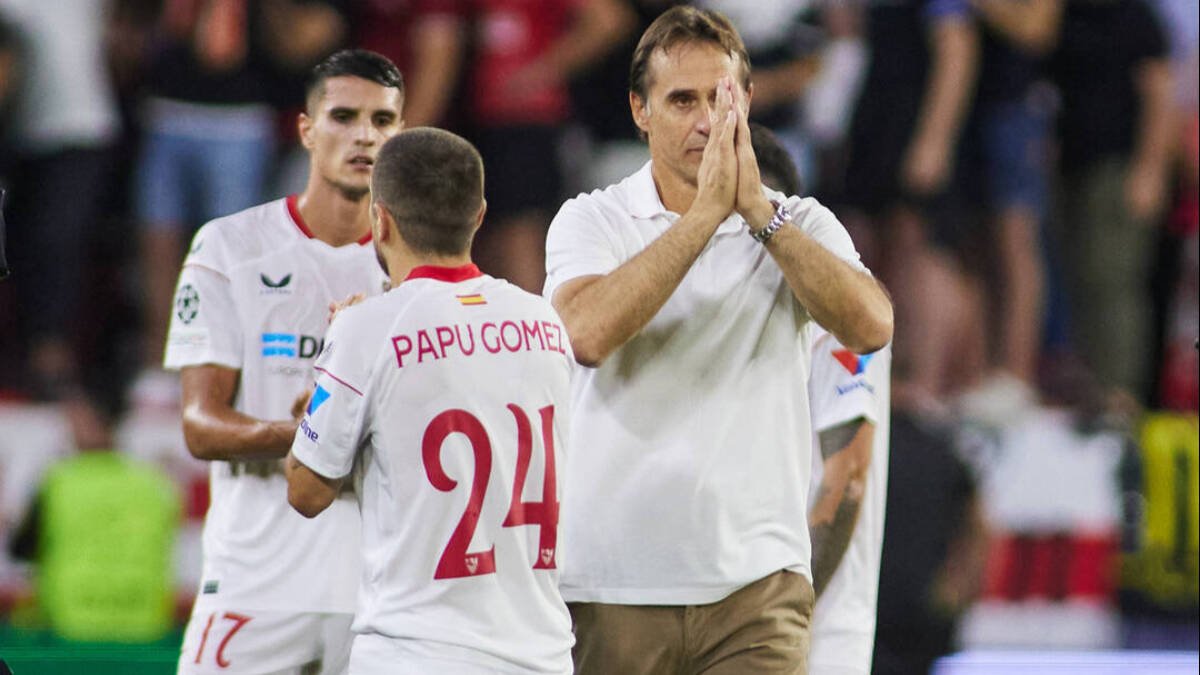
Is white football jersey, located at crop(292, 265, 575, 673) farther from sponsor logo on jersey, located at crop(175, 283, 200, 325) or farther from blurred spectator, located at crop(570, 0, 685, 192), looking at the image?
blurred spectator, located at crop(570, 0, 685, 192)

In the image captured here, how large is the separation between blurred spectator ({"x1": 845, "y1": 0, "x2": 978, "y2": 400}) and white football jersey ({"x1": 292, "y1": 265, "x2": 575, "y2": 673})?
616cm

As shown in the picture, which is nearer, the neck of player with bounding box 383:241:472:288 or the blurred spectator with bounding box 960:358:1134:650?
the neck of player with bounding box 383:241:472:288

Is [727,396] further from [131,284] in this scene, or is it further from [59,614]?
[131,284]

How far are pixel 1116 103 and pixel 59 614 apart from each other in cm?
641

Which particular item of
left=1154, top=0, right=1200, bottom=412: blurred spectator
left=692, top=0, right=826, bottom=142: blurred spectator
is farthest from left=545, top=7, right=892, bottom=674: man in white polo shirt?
left=1154, top=0, right=1200, bottom=412: blurred spectator

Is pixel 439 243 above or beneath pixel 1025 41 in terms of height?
beneath

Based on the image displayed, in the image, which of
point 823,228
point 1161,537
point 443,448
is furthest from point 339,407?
point 1161,537

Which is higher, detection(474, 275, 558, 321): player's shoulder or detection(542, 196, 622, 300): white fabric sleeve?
detection(542, 196, 622, 300): white fabric sleeve

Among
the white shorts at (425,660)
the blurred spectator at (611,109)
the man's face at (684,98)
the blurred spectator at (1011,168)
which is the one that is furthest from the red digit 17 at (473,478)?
the blurred spectator at (1011,168)

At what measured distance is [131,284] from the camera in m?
9.97

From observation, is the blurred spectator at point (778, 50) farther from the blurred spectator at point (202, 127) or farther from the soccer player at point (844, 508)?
the soccer player at point (844, 508)

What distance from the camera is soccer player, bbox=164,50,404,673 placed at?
5141 mm

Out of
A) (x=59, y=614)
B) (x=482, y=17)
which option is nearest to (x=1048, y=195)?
(x=482, y=17)

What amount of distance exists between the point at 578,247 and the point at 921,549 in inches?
113
